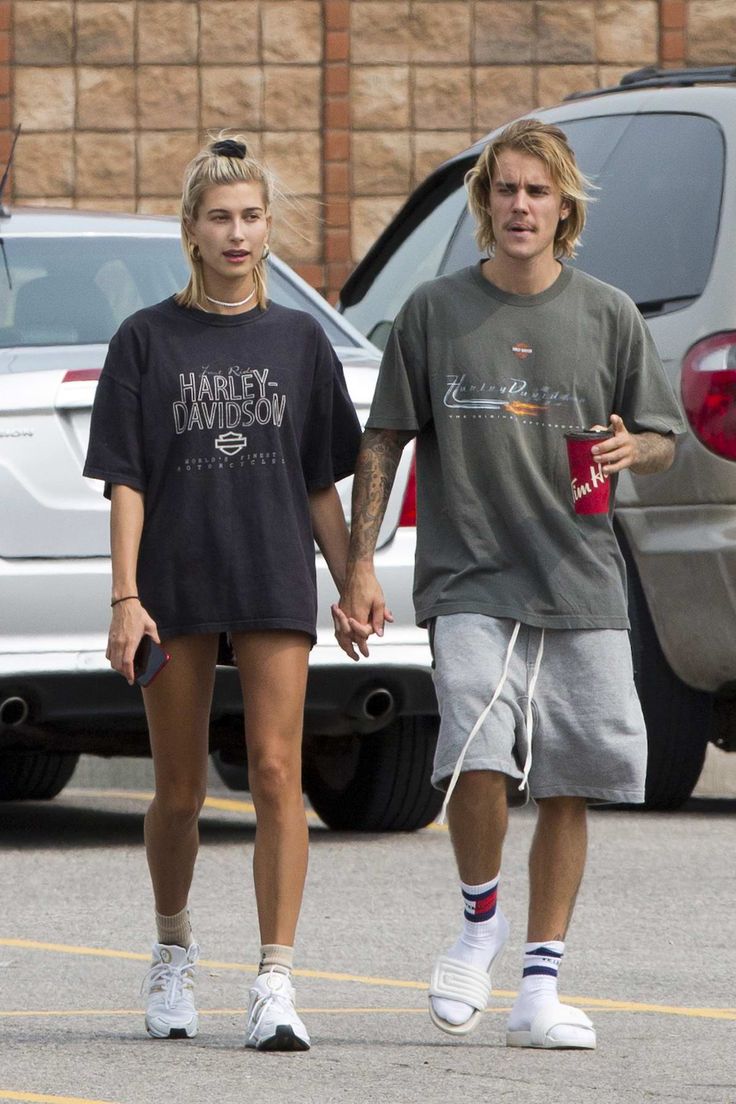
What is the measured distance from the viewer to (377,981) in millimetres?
5871

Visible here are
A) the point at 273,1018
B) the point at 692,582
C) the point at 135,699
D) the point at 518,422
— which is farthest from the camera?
the point at 692,582

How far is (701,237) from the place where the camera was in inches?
312

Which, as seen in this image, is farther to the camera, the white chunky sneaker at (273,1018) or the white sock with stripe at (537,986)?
the white sock with stripe at (537,986)

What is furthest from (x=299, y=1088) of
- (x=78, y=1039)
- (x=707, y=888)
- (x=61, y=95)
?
(x=61, y=95)

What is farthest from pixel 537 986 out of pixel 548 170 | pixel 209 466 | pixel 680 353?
pixel 680 353

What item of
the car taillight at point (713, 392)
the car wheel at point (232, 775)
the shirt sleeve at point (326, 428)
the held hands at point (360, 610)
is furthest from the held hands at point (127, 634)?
the car wheel at point (232, 775)

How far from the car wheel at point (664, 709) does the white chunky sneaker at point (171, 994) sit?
9.83ft

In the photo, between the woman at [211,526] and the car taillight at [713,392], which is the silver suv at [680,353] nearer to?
the car taillight at [713,392]

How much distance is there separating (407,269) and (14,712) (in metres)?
2.45

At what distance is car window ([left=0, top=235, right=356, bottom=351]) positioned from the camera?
791cm

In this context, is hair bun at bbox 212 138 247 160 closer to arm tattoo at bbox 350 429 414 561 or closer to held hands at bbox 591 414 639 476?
arm tattoo at bbox 350 429 414 561

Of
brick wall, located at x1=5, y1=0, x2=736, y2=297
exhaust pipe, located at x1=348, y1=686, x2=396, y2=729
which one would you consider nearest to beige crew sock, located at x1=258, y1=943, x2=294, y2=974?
exhaust pipe, located at x1=348, y1=686, x2=396, y2=729

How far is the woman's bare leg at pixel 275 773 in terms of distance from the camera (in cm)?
512

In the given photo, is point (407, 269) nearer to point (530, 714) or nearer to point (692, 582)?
point (692, 582)
